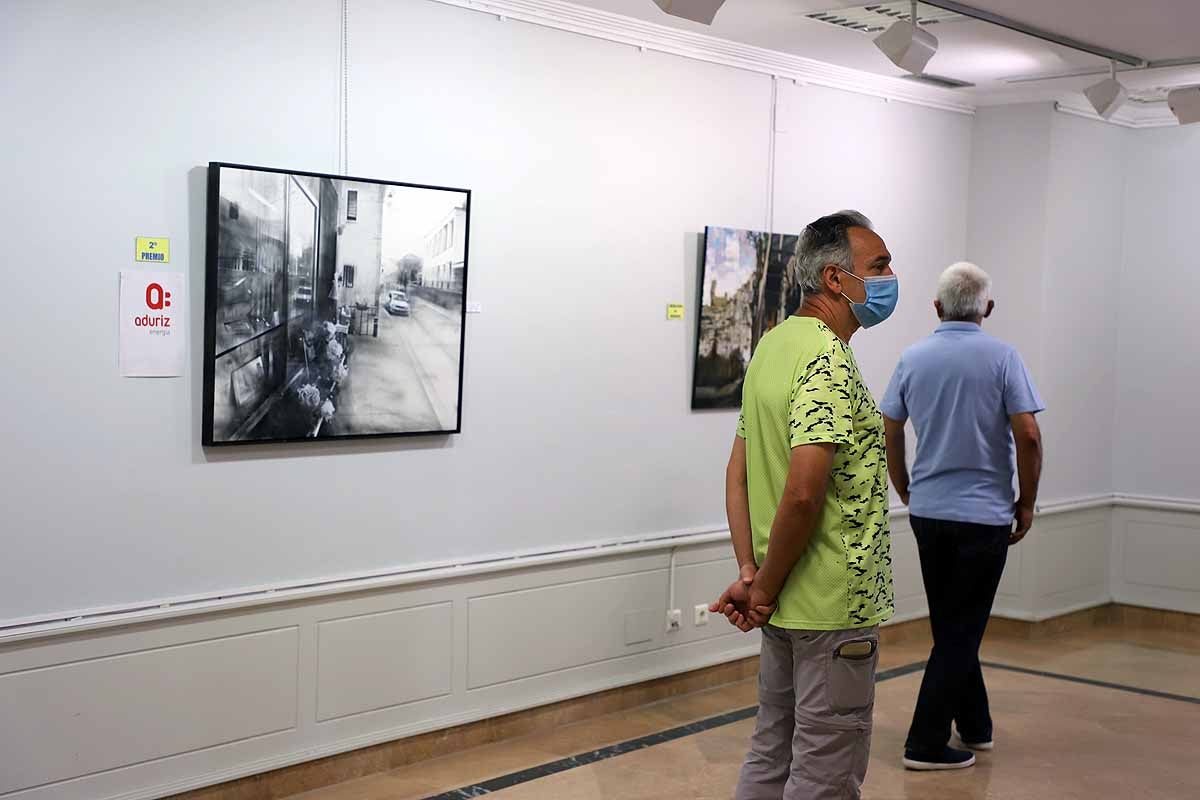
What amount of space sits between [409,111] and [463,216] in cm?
42

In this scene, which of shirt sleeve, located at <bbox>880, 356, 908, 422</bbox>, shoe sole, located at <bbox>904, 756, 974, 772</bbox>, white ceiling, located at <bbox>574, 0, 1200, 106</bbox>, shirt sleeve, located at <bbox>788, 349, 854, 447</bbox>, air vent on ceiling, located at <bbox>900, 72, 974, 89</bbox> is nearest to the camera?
shirt sleeve, located at <bbox>788, 349, 854, 447</bbox>

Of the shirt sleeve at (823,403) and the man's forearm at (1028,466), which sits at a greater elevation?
the shirt sleeve at (823,403)

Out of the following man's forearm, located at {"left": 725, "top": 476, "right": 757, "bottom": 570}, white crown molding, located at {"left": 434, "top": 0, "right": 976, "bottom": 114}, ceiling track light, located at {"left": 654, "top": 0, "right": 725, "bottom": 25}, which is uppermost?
white crown molding, located at {"left": 434, "top": 0, "right": 976, "bottom": 114}

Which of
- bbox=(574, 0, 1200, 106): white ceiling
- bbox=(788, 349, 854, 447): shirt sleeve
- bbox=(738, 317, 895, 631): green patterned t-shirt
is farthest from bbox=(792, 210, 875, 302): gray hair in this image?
bbox=(574, 0, 1200, 106): white ceiling

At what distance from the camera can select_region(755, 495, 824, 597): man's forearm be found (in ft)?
9.03

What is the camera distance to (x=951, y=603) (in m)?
4.37

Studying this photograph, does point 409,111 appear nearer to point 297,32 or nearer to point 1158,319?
point 297,32

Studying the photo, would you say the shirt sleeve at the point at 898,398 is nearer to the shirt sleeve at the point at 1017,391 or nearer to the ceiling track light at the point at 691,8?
the shirt sleeve at the point at 1017,391

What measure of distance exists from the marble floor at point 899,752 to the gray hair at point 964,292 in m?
1.72

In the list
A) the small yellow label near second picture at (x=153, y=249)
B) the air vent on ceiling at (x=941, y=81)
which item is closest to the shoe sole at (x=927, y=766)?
the small yellow label near second picture at (x=153, y=249)

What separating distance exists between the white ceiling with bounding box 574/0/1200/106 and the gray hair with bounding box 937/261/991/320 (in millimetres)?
1070

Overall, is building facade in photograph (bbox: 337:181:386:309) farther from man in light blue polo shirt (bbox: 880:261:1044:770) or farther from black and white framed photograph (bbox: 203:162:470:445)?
man in light blue polo shirt (bbox: 880:261:1044:770)

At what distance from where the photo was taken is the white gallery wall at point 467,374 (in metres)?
3.54

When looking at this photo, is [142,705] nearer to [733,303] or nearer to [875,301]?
[875,301]
